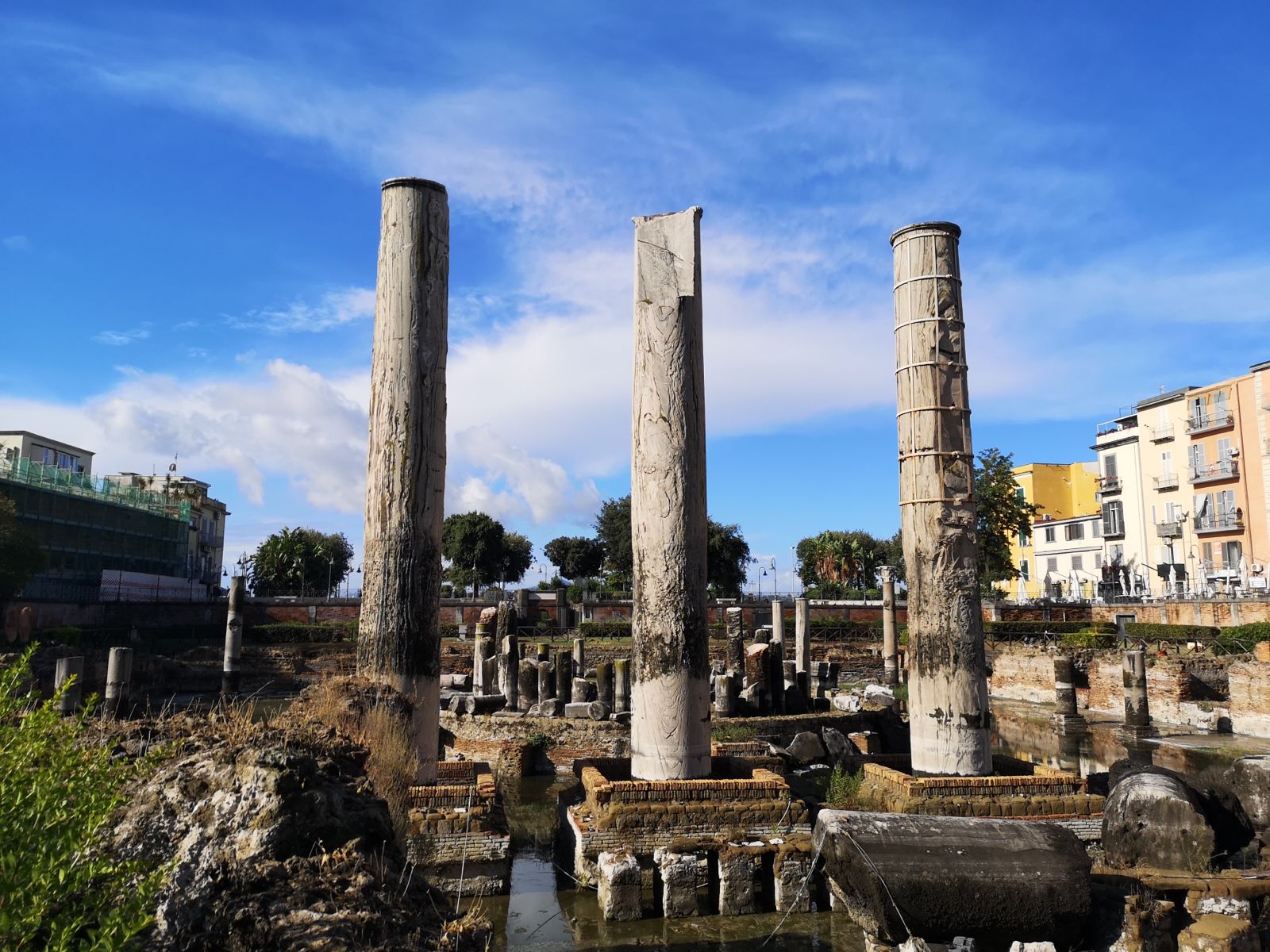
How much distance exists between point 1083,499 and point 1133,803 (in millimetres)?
53358

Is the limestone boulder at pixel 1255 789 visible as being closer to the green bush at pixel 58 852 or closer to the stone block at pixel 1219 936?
the stone block at pixel 1219 936

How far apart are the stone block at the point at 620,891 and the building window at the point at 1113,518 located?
4180 cm

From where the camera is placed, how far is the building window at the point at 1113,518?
143 feet

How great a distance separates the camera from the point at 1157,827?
319 inches

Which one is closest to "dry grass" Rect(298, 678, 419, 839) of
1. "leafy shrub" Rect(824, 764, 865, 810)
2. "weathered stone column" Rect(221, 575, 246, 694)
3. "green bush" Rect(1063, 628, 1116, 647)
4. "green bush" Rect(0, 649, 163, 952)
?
"green bush" Rect(0, 649, 163, 952)

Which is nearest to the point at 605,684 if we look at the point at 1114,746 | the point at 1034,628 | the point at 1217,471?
the point at 1114,746

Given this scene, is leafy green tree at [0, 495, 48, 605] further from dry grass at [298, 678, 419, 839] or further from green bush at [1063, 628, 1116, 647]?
green bush at [1063, 628, 1116, 647]

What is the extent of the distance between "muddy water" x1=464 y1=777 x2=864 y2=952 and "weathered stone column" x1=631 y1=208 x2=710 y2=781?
140 centimetres

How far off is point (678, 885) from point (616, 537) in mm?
55075

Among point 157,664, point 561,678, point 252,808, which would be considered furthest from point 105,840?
point 157,664

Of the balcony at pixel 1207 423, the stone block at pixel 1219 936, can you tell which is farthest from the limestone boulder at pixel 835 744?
the balcony at pixel 1207 423

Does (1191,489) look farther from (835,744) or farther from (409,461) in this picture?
(409,461)

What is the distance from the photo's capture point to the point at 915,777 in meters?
9.28

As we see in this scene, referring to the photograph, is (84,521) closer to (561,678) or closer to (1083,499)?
(561,678)
